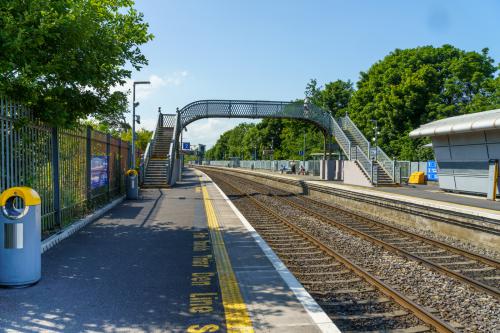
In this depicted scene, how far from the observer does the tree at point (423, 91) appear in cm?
4516

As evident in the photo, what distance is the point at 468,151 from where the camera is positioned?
59.6 feet

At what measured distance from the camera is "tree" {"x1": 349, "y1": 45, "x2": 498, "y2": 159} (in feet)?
148

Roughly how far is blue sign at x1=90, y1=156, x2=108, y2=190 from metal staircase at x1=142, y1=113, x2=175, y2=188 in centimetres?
958

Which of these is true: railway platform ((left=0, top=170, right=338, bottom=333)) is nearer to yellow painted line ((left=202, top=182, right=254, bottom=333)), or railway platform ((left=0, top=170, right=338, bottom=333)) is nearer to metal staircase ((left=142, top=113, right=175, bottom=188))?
yellow painted line ((left=202, top=182, right=254, bottom=333))

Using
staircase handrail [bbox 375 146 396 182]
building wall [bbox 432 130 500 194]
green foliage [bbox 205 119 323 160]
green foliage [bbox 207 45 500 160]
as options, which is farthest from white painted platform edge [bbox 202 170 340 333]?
green foliage [bbox 207 45 500 160]

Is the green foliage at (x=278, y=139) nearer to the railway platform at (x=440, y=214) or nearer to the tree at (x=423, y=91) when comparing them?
the tree at (x=423, y=91)

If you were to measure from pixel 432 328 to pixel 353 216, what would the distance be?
10.3 meters

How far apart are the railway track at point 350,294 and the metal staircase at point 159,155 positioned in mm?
16367

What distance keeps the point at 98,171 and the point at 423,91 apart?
141ft

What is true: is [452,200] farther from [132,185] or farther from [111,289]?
[111,289]

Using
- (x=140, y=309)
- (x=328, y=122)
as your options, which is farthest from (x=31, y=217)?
(x=328, y=122)

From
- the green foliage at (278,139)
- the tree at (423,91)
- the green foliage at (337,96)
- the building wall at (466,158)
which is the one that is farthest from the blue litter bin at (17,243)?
the green foliage at (337,96)

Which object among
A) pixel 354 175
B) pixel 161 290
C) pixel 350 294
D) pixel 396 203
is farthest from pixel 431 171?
pixel 161 290

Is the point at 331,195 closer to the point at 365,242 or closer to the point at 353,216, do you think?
the point at 353,216
